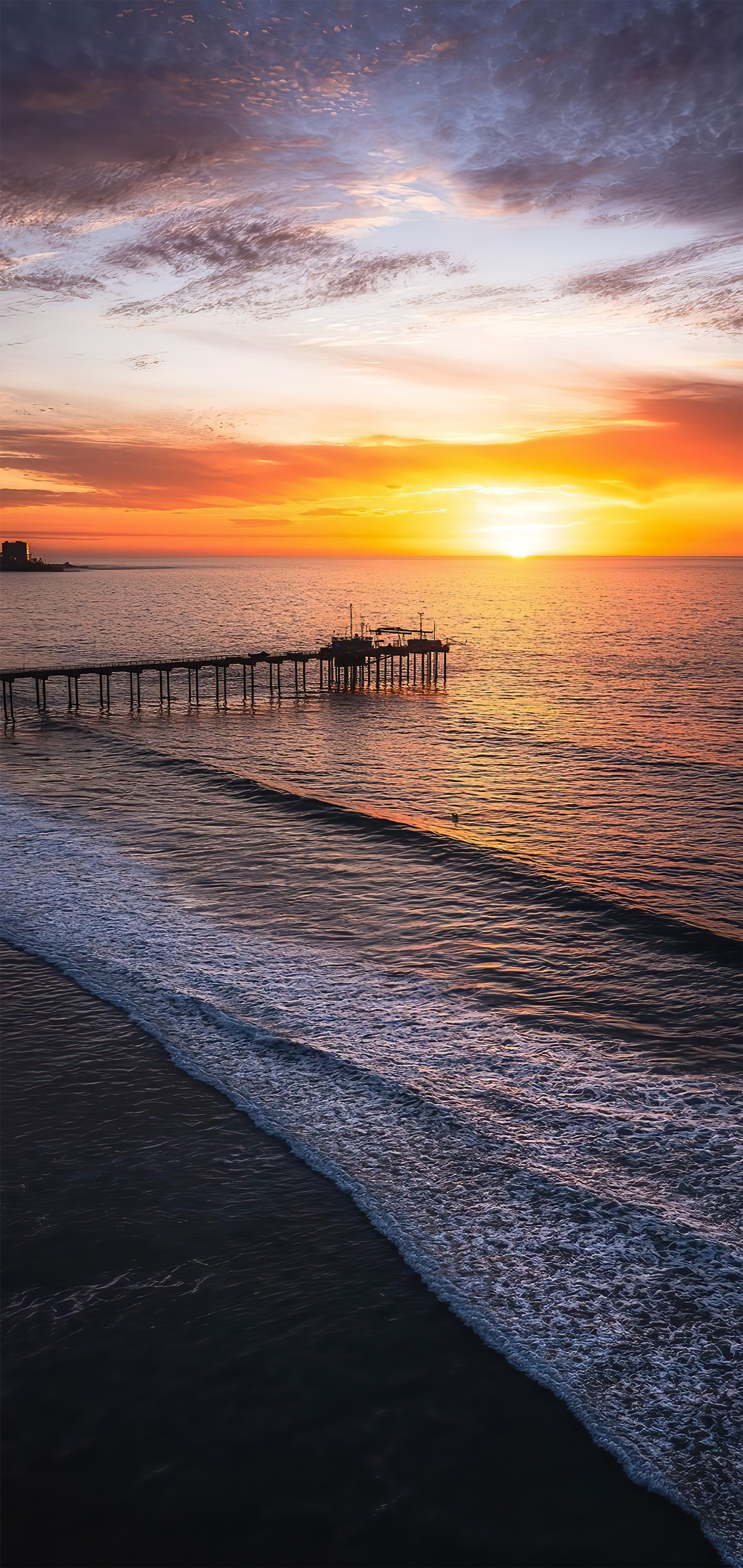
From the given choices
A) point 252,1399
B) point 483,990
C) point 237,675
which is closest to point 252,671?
point 237,675

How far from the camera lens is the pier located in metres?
66.1

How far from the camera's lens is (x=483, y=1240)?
38.8 feet

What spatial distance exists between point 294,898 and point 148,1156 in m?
12.4

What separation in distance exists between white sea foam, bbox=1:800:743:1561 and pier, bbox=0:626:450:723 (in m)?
45.7

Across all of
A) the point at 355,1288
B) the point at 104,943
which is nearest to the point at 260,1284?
the point at 355,1288

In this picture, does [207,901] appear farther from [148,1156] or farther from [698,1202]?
[698,1202]

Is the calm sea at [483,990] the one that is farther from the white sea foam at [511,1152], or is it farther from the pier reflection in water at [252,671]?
the pier reflection in water at [252,671]

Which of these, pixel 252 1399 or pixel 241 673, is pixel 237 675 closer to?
pixel 241 673

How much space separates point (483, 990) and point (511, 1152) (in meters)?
6.09

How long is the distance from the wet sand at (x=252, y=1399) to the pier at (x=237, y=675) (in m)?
53.4

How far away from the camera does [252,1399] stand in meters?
9.67

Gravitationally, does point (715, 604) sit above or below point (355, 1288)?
above

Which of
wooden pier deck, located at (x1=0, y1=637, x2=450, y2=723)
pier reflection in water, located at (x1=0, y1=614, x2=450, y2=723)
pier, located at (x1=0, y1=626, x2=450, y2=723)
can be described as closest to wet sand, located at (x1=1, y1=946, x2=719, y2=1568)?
wooden pier deck, located at (x1=0, y1=637, x2=450, y2=723)

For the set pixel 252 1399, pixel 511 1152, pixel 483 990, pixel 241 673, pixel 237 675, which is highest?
pixel 241 673
